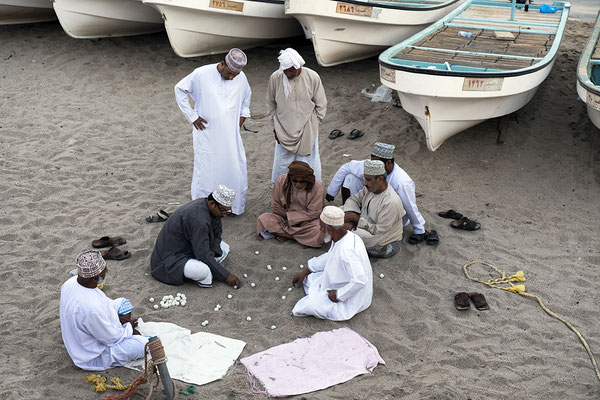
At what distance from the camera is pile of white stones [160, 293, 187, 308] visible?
5348mm

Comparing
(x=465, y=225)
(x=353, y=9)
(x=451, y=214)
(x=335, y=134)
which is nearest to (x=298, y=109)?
(x=451, y=214)

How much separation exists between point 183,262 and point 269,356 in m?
1.22

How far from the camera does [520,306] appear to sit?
5.47 m

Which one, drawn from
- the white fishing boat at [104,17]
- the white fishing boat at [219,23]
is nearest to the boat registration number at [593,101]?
the white fishing boat at [219,23]

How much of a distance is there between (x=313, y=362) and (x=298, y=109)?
274 cm

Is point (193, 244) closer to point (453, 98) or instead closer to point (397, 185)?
point (397, 185)

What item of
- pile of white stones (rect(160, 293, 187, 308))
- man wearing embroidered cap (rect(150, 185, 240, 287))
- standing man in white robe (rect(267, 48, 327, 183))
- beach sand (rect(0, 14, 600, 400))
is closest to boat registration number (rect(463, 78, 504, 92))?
beach sand (rect(0, 14, 600, 400))

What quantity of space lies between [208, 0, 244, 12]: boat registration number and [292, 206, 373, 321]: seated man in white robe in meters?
5.78

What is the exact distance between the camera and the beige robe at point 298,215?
6246 mm

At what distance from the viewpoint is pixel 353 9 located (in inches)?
369

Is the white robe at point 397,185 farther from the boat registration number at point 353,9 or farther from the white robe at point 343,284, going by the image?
the boat registration number at point 353,9

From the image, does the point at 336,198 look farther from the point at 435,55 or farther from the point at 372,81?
the point at 372,81

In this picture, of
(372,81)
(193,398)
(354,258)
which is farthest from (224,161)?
(372,81)

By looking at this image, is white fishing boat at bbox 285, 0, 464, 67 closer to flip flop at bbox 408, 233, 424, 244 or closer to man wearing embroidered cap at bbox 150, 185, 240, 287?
flip flop at bbox 408, 233, 424, 244
